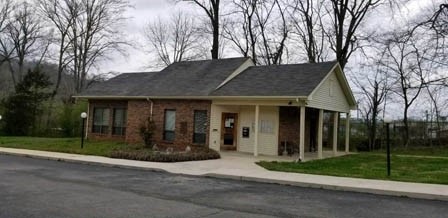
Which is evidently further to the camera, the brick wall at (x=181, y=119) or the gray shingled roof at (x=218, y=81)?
the brick wall at (x=181, y=119)

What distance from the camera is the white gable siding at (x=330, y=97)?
18466 mm

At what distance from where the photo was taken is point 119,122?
2375cm

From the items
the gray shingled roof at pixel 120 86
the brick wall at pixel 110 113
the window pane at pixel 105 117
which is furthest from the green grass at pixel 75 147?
the gray shingled roof at pixel 120 86

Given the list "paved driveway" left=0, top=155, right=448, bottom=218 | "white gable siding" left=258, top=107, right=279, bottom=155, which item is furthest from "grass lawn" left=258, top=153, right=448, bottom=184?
"white gable siding" left=258, top=107, right=279, bottom=155

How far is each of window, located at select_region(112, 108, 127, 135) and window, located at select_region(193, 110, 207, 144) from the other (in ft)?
16.6

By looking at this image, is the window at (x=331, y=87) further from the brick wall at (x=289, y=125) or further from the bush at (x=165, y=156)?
the bush at (x=165, y=156)

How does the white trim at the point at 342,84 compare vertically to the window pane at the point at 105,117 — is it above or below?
above

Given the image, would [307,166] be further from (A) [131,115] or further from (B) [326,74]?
(A) [131,115]

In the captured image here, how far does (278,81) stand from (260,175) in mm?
7725

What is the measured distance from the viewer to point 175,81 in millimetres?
22750

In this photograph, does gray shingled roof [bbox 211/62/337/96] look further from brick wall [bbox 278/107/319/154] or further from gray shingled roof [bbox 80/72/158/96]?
gray shingled roof [bbox 80/72/158/96]

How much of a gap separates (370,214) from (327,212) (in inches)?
28.7

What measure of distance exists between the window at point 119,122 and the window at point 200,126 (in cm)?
505

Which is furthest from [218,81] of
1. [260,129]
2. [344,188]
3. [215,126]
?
[344,188]
